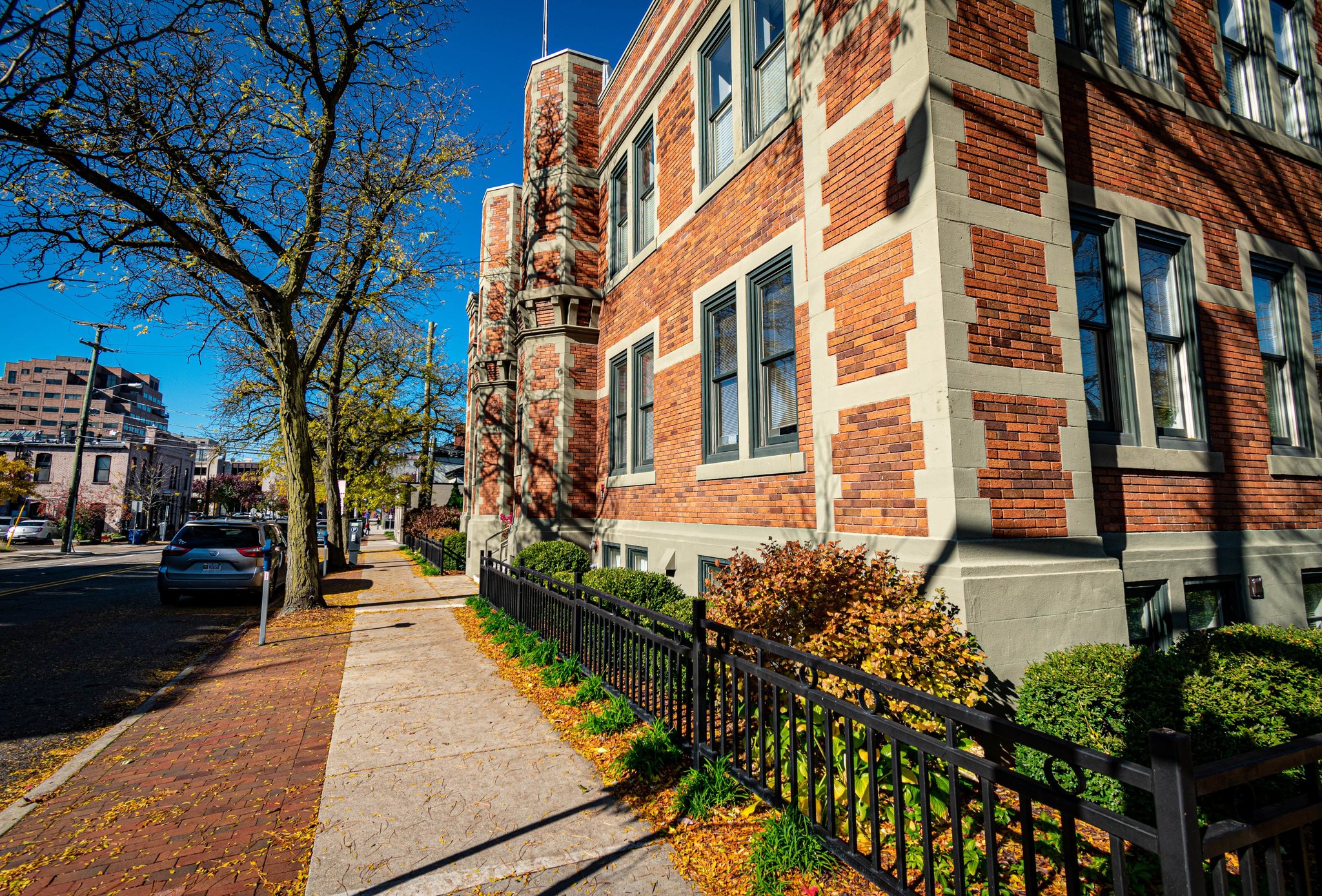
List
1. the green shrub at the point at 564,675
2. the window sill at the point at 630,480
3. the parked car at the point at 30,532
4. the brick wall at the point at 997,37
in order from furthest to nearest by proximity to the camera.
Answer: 1. the parked car at the point at 30,532
2. the window sill at the point at 630,480
3. the green shrub at the point at 564,675
4. the brick wall at the point at 997,37

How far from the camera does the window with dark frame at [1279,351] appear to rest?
7.20 metres

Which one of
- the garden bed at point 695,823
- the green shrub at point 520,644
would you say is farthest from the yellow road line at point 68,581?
the garden bed at point 695,823

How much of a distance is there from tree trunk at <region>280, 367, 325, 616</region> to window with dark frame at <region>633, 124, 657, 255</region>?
6966 millimetres

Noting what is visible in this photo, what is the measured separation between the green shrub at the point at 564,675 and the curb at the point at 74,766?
12.0 ft

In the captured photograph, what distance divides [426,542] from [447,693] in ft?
56.0

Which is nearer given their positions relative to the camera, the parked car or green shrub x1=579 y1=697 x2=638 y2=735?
green shrub x1=579 y1=697 x2=638 y2=735

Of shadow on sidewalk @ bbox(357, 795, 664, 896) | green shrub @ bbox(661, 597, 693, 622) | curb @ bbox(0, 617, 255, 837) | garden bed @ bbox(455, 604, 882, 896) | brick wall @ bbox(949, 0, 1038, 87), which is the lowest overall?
curb @ bbox(0, 617, 255, 837)

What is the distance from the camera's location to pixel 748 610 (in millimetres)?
4750

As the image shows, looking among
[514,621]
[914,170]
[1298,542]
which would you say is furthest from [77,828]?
[1298,542]

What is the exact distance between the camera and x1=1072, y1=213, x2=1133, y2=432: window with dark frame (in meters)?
6.02

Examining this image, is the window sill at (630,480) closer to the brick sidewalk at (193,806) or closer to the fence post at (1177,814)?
the brick sidewalk at (193,806)

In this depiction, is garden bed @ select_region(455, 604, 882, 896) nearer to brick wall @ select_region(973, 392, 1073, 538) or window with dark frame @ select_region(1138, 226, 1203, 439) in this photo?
brick wall @ select_region(973, 392, 1073, 538)

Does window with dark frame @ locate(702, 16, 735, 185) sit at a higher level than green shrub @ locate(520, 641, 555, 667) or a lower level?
higher

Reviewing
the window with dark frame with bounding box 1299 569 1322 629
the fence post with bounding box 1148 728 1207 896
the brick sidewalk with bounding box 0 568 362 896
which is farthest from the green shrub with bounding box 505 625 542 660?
the window with dark frame with bounding box 1299 569 1322 629
